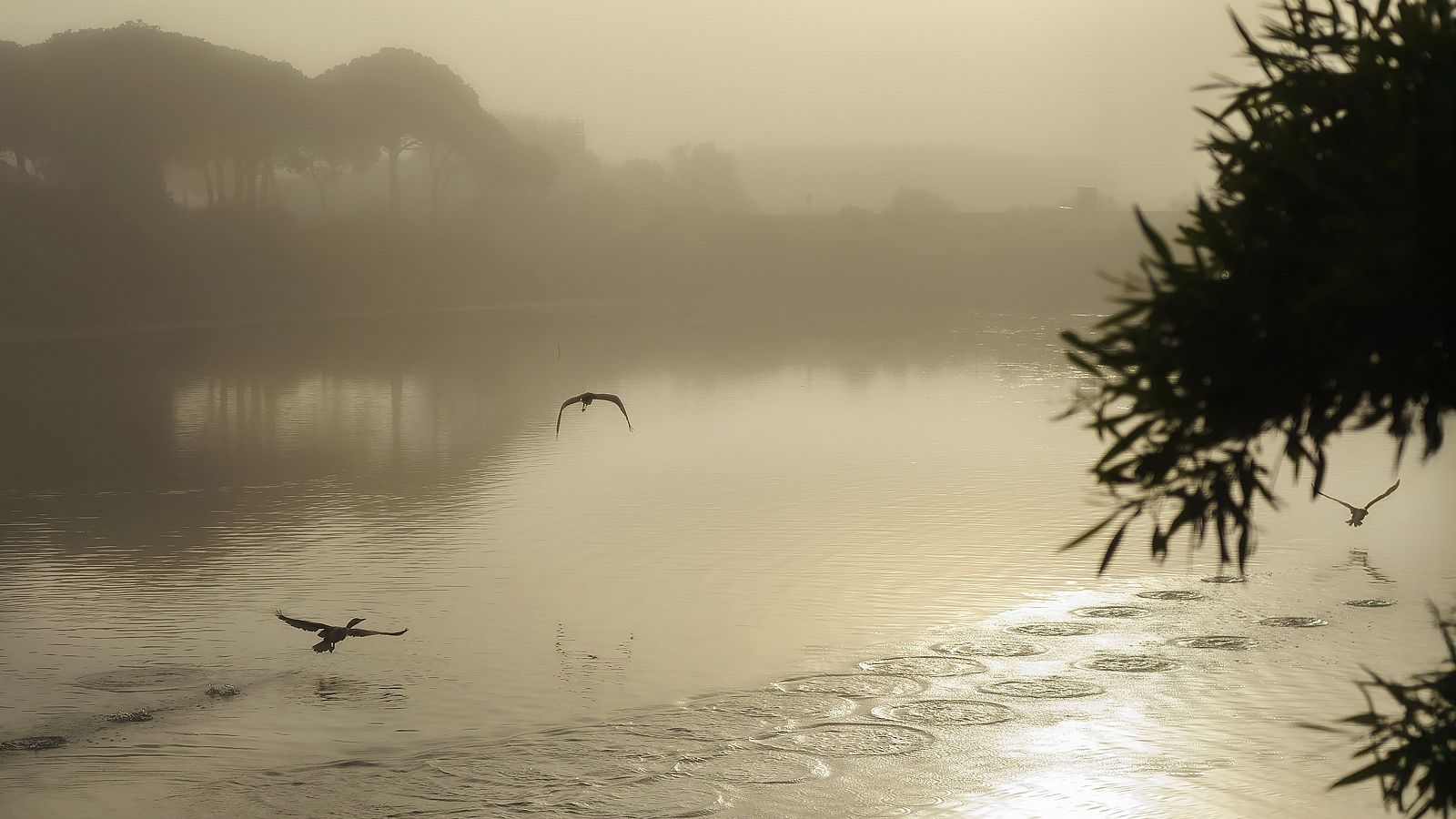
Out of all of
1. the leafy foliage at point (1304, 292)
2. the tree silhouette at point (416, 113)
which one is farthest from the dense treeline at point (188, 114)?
the leafy foliage at point (1304, 292)

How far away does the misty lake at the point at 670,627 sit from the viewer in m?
13.7

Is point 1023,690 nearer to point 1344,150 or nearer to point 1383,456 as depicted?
point 1344,150

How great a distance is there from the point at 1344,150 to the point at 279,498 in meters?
25.2

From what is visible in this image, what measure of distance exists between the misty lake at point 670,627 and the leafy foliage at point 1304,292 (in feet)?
26.8

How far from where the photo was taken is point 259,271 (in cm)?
7438

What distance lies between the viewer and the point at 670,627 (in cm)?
1873

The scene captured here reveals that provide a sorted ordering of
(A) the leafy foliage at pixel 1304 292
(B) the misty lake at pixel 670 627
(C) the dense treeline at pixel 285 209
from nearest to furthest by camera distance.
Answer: (A) the leafy foliage at pixel 1304 292 → (B) the misty lake at pixel 670 627 → (C) the dense treeline at pixel 285 209

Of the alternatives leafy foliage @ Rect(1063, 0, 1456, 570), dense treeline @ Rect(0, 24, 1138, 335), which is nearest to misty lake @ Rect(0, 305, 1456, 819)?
leafy foliage @ Rect(1063, 0, 1456, 570)

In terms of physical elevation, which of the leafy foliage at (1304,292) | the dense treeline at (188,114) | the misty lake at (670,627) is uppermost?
the dense treeline at (188,114)

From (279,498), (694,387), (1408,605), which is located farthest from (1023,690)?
(694,387)

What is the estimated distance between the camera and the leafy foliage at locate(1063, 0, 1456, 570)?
190 inches

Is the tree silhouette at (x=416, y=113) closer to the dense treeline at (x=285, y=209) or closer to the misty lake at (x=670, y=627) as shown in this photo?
the dense treeline at (x=285, y=209)

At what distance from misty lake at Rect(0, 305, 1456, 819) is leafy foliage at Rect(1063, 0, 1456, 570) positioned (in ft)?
26.8

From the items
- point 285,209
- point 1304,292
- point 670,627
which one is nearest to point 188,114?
point 285,209
